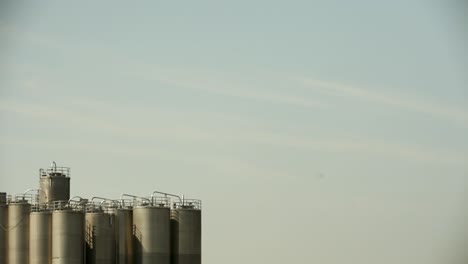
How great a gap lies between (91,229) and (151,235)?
241 inches

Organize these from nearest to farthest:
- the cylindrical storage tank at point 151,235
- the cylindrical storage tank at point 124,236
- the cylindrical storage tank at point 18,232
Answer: the cylindrical storage tank at point 18,232 < the cylindrical storage tank at point 124,236 < the cylindrical storage tank at point 151,235

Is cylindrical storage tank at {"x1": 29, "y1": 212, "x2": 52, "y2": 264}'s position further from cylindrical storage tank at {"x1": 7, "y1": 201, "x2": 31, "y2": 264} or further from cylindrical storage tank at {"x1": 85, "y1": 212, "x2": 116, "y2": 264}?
cylindrical storage tank at {"x1": 85, "y1": 212, "x2": 116, "y2": 264}

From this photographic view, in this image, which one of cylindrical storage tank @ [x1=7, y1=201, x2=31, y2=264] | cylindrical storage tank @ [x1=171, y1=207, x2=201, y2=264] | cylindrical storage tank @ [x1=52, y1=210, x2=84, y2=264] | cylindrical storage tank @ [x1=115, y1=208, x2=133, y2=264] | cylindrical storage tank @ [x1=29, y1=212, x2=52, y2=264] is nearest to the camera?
cylindrical storage tank @ [x1=52, y1=210, x2=84, y2=264]

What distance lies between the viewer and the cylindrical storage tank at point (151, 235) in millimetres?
110062

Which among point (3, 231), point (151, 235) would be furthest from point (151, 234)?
point (3, 231)

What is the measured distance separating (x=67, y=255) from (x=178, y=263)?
12.6 m

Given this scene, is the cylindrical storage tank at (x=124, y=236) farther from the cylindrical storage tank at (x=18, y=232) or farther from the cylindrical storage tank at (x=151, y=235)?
the cylindrical storage tank at (x=18, y=232)

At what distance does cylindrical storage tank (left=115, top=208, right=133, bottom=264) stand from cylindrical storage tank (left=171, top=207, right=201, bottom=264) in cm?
457

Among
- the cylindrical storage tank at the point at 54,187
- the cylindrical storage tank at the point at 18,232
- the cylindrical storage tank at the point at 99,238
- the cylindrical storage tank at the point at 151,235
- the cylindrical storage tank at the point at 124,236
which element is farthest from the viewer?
the cylindrical storage tank at the point at 54,187

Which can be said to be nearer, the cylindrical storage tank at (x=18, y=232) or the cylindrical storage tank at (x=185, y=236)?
the cylindrical storage tank at (x=18, y=232)

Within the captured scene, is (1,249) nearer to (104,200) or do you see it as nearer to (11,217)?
(11,217)

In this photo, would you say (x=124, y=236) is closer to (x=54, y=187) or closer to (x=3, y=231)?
(x=54, y=187)

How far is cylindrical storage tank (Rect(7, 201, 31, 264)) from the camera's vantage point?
349 feet

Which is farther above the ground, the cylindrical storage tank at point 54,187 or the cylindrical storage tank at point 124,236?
the cylindrical storage tank at point 54,187
